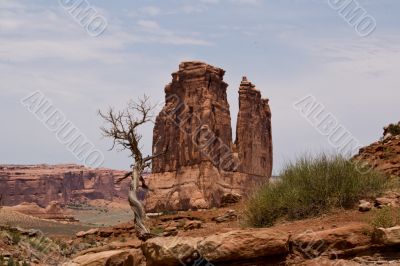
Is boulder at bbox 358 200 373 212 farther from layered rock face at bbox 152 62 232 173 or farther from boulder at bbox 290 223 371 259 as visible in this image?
layered rock face at bbox 152 62 232 173

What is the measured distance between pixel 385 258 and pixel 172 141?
72.5 metres

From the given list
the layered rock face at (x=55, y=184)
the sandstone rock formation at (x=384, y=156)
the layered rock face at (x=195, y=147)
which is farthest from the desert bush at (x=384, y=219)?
the layered rock face at (x=55, y=184)

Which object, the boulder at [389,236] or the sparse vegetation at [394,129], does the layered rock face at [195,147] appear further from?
the boulder at [389,236]

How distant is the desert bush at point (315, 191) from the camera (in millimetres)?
12375

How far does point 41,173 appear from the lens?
150m

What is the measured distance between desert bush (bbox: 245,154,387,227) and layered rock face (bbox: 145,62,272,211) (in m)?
59.5

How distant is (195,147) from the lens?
7856 cm

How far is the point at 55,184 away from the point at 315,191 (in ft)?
463

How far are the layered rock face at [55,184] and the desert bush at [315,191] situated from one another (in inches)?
4901

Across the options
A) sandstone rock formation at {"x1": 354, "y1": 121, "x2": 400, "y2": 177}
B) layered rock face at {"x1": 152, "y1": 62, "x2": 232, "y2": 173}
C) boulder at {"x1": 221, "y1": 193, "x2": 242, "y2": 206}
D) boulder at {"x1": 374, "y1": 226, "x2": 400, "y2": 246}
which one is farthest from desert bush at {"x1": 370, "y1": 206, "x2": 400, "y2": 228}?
layered rock face at {"x1": 152, "y1": 62, "x2": 232, "y2": 173}

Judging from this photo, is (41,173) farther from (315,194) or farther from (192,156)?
(315,194)

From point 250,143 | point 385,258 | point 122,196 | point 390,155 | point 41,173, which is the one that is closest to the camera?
point 385,258

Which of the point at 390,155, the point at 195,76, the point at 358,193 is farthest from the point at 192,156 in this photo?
the point at 358,193

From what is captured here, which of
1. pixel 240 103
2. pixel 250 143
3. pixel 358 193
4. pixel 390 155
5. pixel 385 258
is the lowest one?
pixel 385 258
